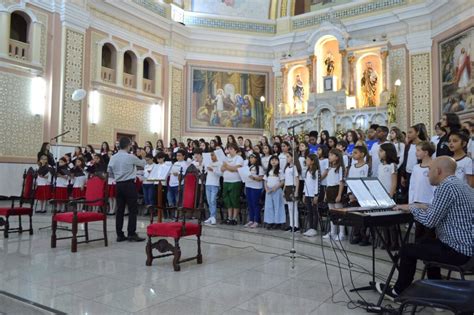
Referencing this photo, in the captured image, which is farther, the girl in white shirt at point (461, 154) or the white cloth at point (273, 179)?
the white cloth at point (273, 179)

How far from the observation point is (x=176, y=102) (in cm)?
1711

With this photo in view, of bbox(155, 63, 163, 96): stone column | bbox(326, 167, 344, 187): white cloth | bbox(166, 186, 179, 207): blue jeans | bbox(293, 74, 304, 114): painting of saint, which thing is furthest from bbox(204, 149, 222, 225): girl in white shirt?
bbox(293, 74, 304, 114): painting of saint

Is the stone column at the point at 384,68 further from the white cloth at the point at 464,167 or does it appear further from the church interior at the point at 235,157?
the white cloth at the point at 464,167

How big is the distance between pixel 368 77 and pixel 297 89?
314 cm

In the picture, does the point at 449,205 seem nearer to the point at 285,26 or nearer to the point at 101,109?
the point at 101,109

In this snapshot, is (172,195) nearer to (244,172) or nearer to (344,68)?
(244,172)

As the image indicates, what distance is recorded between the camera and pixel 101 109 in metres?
14.1

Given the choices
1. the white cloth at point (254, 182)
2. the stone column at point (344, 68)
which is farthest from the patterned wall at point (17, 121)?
the stone column at point (344, 68)

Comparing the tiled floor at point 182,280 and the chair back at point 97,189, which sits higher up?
the chair back at point 97,189

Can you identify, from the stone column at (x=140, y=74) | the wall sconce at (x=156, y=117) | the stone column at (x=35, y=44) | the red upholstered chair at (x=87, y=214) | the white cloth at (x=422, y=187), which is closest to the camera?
the white cloth at (x=422, y=187)

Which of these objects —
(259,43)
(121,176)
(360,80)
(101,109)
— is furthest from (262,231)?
(259,43)

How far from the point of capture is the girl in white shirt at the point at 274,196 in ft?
23.2

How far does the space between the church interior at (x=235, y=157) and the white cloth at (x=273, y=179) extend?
0.03 m

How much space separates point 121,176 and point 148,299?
10.9 feet
